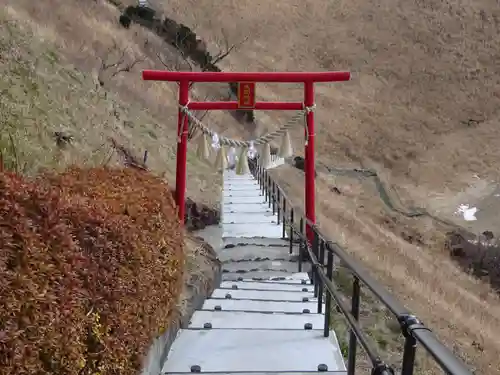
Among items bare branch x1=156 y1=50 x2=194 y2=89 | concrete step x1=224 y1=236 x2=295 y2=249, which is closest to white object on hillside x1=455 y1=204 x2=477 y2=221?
bare branch x1=156 y1=50 x2=194 y2=89

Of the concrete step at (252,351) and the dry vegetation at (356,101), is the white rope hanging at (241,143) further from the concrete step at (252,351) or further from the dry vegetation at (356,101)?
the concrete step at (252,351)

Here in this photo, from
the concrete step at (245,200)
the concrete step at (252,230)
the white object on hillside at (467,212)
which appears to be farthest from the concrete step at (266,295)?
the white object on hillside at (467,212)

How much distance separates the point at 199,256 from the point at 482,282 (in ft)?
33.3

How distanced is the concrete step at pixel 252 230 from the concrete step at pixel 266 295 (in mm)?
3143

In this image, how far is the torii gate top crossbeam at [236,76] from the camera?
6.70 m

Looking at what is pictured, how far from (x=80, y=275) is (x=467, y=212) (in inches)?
948

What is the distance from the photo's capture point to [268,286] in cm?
627

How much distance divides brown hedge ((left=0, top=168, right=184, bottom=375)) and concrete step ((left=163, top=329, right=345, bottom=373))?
308mm

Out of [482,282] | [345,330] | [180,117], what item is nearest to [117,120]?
[180,117]

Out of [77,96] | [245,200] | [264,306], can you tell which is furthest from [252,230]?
[264,306]

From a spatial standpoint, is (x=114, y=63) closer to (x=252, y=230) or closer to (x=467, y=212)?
(x=252, y=230)

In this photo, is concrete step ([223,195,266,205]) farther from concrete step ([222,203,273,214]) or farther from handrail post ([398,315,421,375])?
handrail post ([398,315,421,375])

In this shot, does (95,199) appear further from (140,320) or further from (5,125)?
(5,125)

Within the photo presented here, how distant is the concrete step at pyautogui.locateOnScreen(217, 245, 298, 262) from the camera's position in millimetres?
7945
